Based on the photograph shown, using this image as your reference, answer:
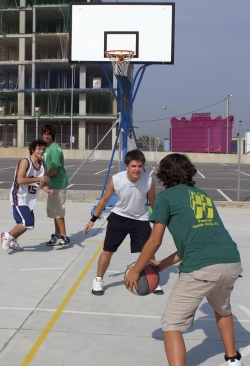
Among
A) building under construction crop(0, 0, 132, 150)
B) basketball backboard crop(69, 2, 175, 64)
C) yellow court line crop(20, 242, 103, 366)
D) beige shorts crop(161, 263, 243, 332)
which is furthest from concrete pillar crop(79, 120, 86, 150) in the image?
beige shorts crop(161, 263, 243, 332)

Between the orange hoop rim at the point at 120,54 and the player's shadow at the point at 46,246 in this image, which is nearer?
the player's shadow at the point at 46,246

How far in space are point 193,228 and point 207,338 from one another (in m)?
1.59

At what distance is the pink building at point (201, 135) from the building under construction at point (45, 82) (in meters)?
6.77

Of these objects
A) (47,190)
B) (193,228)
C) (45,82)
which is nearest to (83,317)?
(193,228)

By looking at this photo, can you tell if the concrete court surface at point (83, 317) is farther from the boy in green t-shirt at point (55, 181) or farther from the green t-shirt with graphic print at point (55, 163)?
the green t-shirt with graphic print at point (55, 163)

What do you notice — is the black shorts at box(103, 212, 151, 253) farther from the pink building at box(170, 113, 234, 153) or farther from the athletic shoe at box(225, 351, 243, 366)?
the pink building at box(170, 113, 234, 153)

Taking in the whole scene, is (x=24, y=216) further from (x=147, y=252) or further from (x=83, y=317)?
(x=147, y=252)

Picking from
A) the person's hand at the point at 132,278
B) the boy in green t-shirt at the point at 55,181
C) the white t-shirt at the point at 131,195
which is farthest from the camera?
the boy in green t-shirt at the point at 55,181

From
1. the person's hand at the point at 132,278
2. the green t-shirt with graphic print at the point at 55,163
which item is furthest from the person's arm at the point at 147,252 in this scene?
the green t-shirt with graphic print at the point at 55,163

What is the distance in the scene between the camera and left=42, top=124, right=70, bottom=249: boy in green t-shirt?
310 inches

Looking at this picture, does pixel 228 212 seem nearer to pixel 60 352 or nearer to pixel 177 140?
pixel 60 352

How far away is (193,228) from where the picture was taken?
347 cm

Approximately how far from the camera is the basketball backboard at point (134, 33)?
12141mm

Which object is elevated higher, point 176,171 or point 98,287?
point 176,171
